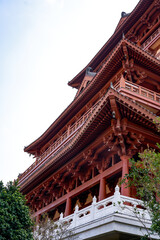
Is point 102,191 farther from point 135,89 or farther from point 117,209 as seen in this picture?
point 135,89

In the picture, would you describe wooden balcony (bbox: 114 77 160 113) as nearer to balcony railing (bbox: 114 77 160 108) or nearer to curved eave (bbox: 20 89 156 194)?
balcony railing (bbox: 114 77 160 108)

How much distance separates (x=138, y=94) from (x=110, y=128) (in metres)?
3.09

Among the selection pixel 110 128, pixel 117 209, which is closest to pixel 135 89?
pixel 110 128

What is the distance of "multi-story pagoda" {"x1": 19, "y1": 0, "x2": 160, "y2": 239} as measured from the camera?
386 inches

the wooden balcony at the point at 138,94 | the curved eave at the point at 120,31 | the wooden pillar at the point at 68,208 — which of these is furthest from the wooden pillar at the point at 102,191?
the curved eave at the point at 120,31

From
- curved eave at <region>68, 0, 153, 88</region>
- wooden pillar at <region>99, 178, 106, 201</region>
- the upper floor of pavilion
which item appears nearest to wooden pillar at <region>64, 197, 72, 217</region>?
the upper floor of pavilion

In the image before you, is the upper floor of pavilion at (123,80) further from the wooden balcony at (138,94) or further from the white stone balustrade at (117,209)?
the white stone balustrade at (117,209)

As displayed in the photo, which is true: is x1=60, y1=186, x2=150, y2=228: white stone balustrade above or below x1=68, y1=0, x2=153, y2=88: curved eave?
below

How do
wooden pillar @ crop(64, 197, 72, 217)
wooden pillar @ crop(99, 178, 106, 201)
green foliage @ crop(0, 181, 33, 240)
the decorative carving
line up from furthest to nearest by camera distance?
the decorative carving → wooden pillar @ crop(64, 197, 72, 217) → wooden pillar @ crop(99, 178, 106, 201) → green foliage @ crop(0, 181, 33, 240)

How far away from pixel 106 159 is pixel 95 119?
1.93 metres

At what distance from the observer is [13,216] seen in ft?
25.9

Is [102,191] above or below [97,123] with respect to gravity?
below

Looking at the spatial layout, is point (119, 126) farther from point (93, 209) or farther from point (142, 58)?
point (142, 58)

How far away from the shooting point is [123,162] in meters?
9.86
